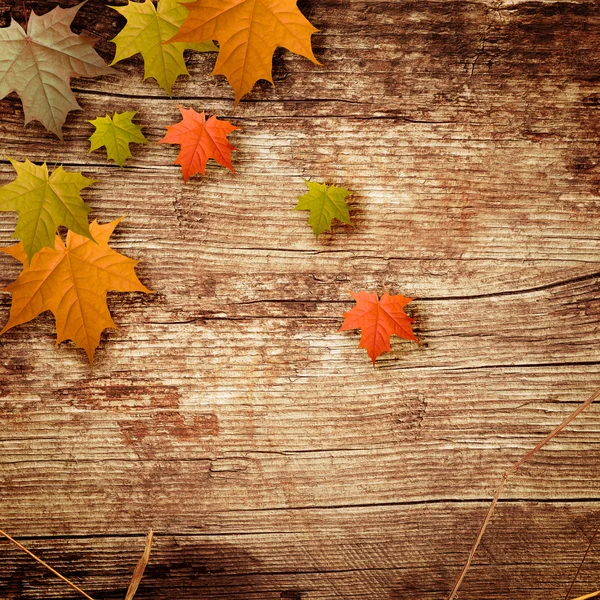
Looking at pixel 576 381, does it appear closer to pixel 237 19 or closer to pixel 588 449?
pixel 588 449

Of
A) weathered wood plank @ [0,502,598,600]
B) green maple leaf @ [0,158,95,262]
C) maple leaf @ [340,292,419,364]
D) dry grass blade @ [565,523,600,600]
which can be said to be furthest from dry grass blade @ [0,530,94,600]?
dry grass blade @ [565,523,600,600]

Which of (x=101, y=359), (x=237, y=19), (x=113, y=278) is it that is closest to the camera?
(x=237, y=19)

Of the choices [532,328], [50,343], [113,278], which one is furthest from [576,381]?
[50,343]

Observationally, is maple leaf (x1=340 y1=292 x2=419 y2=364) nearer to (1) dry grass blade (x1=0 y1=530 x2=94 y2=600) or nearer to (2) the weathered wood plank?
(2) the weathered wood plank

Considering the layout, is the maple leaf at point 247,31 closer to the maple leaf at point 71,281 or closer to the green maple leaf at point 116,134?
the green maple leaf at point 116,134

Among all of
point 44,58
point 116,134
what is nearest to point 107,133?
point 116,134

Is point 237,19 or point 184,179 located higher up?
point 237,19
